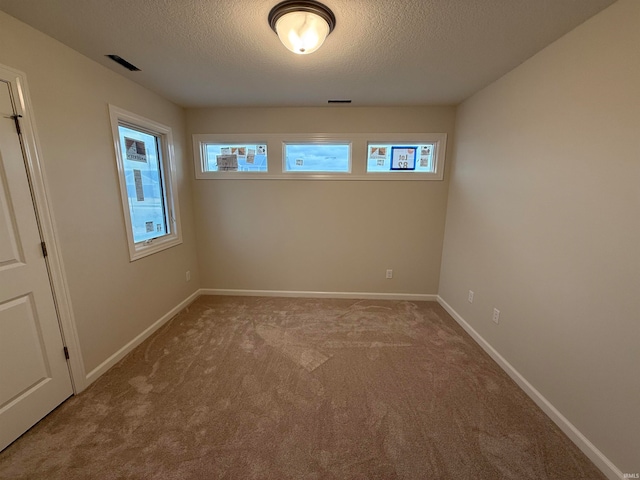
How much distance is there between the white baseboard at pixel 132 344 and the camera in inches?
76.7

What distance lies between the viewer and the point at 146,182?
2621 mm

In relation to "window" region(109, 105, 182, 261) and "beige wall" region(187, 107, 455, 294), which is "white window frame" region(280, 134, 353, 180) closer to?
"beige wall" region(187, 107, 455, 294)

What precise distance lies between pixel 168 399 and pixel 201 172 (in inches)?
100

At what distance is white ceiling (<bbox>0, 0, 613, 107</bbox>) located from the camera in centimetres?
136

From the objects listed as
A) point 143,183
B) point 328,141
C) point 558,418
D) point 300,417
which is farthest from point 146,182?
point 558,418

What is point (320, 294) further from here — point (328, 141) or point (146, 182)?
point (146, 182)

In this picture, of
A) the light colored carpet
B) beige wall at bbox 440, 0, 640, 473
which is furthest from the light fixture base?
the light colored carpet

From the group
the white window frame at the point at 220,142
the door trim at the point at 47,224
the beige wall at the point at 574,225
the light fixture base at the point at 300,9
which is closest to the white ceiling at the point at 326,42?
the light fixture base at the point at 300,9

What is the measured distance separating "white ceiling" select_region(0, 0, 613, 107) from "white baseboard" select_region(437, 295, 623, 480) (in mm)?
2414

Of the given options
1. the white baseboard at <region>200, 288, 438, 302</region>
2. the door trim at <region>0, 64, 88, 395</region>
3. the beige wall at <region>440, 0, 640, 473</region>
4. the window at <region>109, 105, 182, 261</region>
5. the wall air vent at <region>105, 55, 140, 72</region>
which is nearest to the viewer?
the beige wall at <region>440, 0, 640, 473</region>

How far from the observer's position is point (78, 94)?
5.92 feet

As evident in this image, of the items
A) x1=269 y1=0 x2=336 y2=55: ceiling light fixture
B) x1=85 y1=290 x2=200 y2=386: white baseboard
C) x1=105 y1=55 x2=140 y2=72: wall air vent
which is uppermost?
x1=105 y1=55 x2=140 y2=72: wall air vent

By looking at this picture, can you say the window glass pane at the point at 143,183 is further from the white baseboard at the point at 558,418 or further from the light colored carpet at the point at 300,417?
the white baseboard at the point at 558,418

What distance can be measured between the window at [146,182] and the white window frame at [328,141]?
46 centimetres
